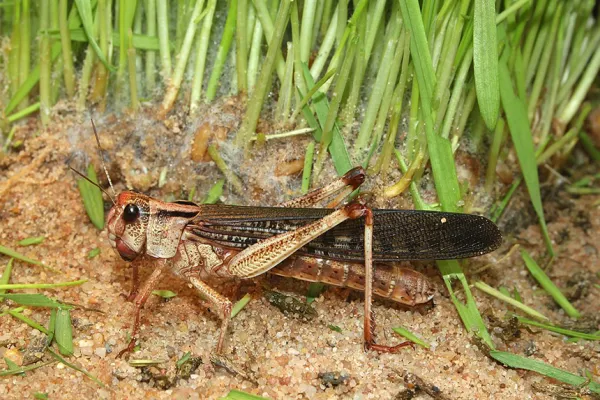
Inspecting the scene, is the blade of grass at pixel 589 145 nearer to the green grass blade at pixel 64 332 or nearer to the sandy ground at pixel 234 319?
the sandy ground at pixel 234 319

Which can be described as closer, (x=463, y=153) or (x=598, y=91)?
(x=463, y=153)

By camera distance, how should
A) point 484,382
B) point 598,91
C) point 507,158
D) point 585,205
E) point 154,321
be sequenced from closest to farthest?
1. point 484,382
2. point 154,321
3. point 507,158
4. point 585,205
5. point 598,91

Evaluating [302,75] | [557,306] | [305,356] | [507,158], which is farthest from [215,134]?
[557,306]

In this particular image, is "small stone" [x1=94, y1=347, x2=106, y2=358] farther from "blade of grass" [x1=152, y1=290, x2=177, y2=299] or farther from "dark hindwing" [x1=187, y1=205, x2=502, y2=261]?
"dark hindwing" [x1=187, y1=205, x2=502, y2=261]

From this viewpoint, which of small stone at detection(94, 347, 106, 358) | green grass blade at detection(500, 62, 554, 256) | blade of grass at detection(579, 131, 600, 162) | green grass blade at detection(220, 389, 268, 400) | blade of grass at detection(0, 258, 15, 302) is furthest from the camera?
blade of grass at detection(579, 131, 600, 162)

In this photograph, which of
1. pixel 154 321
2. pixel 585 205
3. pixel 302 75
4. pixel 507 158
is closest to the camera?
pixel 154 321

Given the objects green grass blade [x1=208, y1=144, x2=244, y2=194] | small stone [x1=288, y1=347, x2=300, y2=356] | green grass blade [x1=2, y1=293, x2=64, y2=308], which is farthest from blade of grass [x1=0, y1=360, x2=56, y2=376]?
green grass blade [x1=208, y1=144, x2=244, y2=194]

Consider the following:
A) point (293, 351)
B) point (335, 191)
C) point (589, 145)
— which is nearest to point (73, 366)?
point (293, 351)

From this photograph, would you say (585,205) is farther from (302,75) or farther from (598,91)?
(302,75)
